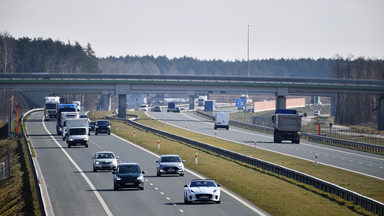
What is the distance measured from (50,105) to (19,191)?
73.2m

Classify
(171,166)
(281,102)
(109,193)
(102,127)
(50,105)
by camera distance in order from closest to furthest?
(109,193) < (171,166) < (102,127) < (50,105) < (281,102)

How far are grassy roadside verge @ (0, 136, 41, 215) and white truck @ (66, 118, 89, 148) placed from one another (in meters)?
4.89

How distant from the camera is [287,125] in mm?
79938

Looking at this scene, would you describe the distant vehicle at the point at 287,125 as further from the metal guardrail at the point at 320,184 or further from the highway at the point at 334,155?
the metal guardrail at the point at 320,184

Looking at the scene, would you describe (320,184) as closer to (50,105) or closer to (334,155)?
(334,155)

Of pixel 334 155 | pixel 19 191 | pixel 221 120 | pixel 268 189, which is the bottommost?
pixel 334 155

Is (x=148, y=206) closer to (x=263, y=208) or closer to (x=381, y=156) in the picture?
(x=263, y=208)

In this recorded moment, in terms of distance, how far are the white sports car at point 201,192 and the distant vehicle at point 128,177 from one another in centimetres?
584

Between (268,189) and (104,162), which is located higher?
(104,162)

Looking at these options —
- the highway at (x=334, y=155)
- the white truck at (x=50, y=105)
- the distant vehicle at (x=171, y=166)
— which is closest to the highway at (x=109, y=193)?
the distant vehicle at (x=171, y=166)

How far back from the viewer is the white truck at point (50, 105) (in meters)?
114

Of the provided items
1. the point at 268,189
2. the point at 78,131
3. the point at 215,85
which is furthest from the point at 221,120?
the point at 268,189

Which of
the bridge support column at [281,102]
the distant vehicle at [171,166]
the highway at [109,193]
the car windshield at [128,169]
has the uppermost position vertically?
the bridge support column at [281,102]

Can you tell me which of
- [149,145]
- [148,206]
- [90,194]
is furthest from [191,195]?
[149,145]
